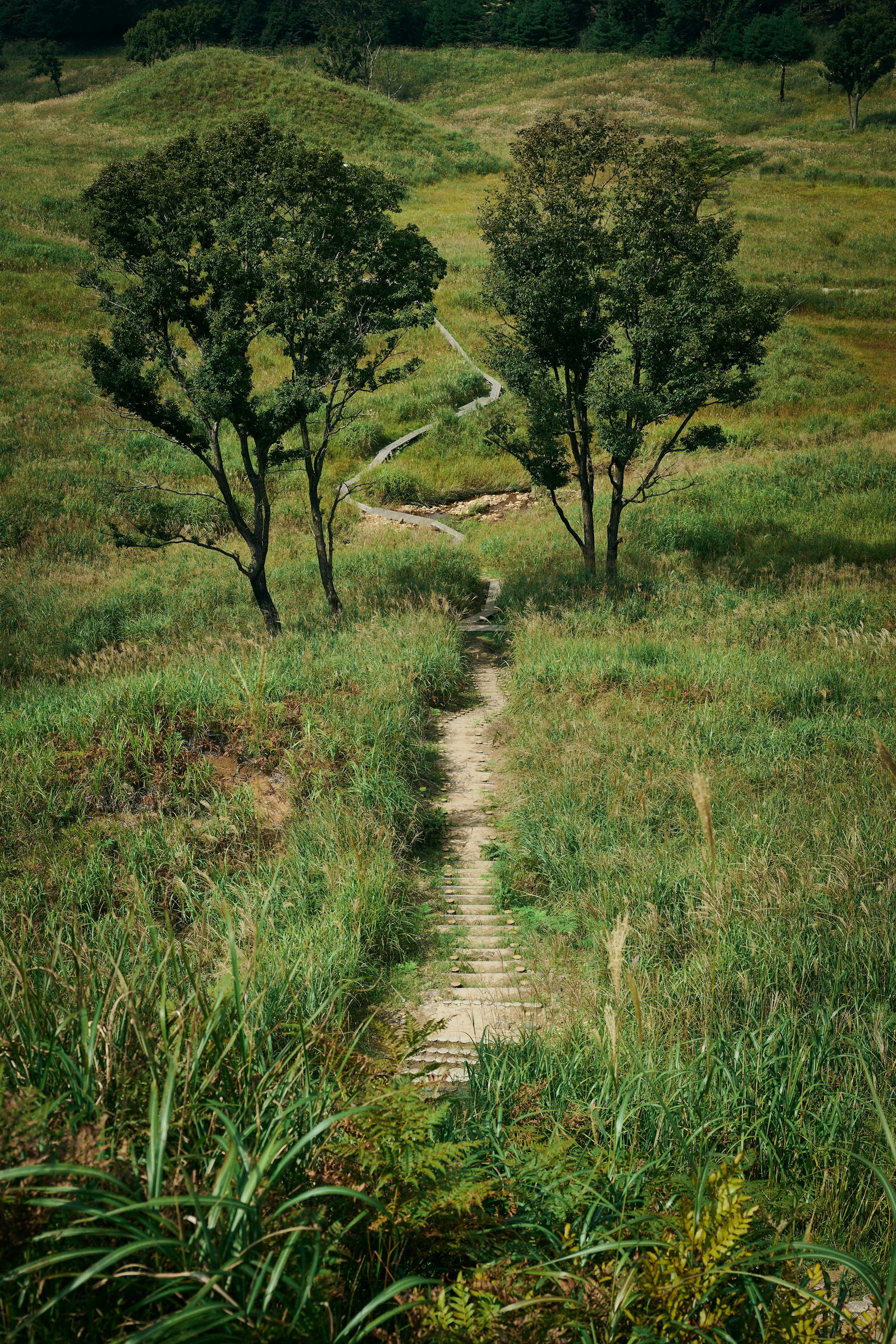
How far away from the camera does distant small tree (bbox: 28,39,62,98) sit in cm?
7431

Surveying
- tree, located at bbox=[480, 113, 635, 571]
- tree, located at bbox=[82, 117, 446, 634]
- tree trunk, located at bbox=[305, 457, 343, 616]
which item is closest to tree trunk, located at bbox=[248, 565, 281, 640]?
tree, located at bbox=[82, 117, 446, 634]

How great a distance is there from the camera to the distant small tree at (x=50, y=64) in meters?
74.3

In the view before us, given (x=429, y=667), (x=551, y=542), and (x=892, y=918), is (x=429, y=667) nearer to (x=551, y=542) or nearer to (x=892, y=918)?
(x=892, y=918)

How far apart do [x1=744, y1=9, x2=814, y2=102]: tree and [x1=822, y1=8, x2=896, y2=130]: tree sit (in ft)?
52.0

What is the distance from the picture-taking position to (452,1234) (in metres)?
2.17

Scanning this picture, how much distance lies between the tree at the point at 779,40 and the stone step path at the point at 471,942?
90849mm

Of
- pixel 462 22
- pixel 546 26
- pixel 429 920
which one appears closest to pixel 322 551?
pixel 429 920

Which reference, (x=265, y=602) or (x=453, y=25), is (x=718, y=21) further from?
(x=265, y=602)

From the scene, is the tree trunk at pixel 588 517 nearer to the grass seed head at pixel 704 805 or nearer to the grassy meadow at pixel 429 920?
the grassy meadow at pixel 429 920

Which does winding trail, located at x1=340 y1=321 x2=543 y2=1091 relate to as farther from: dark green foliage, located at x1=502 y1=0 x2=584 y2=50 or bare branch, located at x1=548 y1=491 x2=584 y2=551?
dark green foliage, located at x1=502 y1=0 x2=584 y2=50

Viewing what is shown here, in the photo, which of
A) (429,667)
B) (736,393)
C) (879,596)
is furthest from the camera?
(736,393)

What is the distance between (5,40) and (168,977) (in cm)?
12331

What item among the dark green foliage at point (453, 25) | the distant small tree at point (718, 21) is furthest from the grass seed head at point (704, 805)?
the dark green foliage at point (453, 25)

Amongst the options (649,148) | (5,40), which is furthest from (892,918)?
(5,40)
